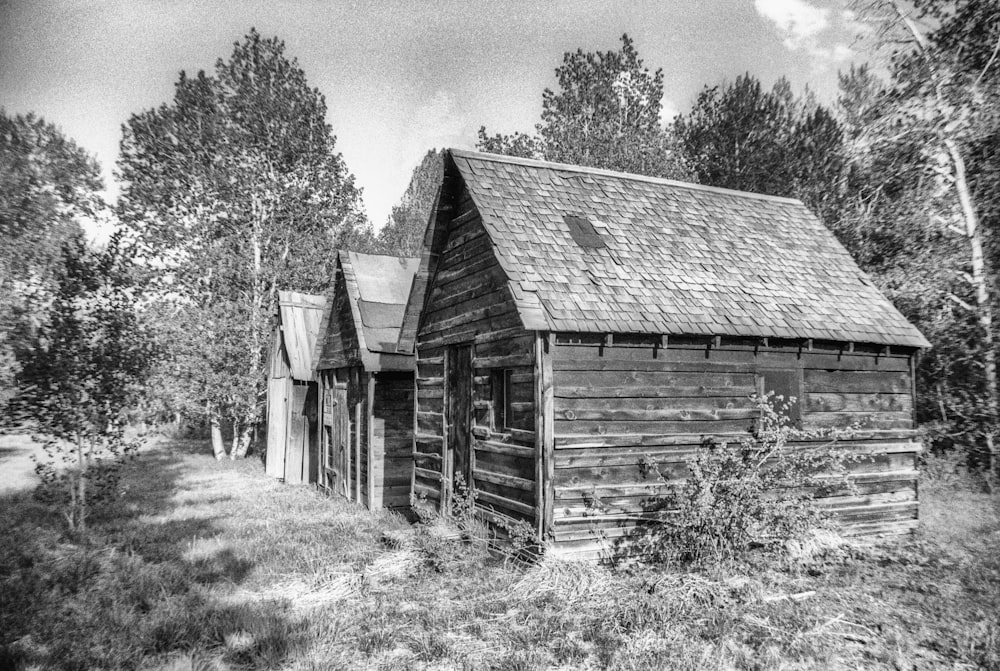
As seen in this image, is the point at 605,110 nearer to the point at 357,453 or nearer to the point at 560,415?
the point at 357,453

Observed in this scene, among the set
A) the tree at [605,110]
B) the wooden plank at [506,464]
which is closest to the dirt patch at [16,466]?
the wooden plank at [506,464]

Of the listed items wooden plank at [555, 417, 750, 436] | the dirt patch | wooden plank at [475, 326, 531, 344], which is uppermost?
wooden plank at [475, 326, 531, 344]

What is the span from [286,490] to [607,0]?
1357 centimetres

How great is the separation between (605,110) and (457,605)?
28383mm

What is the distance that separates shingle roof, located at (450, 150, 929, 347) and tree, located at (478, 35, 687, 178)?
18.0 metres

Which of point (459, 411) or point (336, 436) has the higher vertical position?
point (459, 411)

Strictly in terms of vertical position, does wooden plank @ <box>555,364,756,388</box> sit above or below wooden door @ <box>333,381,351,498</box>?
above

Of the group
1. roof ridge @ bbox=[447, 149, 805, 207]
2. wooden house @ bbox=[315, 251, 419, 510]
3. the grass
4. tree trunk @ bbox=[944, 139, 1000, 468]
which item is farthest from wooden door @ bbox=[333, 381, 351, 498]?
tree trunk @ bbox=[944, 139, 1000, 468]

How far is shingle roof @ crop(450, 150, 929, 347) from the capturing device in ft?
32.4

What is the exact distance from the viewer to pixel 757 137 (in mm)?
30844

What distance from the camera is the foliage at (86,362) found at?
10.7 metres

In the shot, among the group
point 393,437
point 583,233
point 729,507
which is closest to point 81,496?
point 393,437

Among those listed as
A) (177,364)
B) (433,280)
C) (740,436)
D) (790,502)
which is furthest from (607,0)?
(177,364)

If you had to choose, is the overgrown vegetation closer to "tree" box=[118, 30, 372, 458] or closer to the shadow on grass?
the shadow on grass
